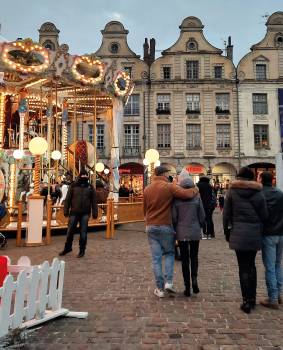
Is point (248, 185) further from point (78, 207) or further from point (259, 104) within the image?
point (259, 104)

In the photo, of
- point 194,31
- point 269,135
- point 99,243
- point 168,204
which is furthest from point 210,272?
point 194,31

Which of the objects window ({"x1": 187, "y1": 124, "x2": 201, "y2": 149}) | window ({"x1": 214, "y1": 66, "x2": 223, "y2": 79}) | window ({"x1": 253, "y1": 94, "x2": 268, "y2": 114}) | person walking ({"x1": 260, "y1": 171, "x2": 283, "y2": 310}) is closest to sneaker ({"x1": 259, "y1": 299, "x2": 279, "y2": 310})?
person walking ({"x1": 260, "y1": 171, "x2": 283, "y2": 310})

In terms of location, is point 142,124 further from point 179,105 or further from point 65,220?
point 65,220

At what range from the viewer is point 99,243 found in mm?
9734

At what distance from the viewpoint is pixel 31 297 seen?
3.70m

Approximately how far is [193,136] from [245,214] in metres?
26.7

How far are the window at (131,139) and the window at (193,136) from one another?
4.19 meters

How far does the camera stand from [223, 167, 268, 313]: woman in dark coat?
4.33 metres

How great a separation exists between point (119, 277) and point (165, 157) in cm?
2466

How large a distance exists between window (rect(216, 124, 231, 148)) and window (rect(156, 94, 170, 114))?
4.51 metres

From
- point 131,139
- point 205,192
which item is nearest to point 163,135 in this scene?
point 131,139

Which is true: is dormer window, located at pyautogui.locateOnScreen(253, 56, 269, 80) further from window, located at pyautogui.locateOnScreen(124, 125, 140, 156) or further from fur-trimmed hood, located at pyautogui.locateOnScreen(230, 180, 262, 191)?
fur-trimmed hood, located at pyautogui.locateOnScreen(230, 180, 262, 191)

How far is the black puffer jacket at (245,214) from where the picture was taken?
4330 millimetres

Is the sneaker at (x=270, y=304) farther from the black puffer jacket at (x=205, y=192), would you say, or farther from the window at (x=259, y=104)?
the window at (x=259, y=104)
